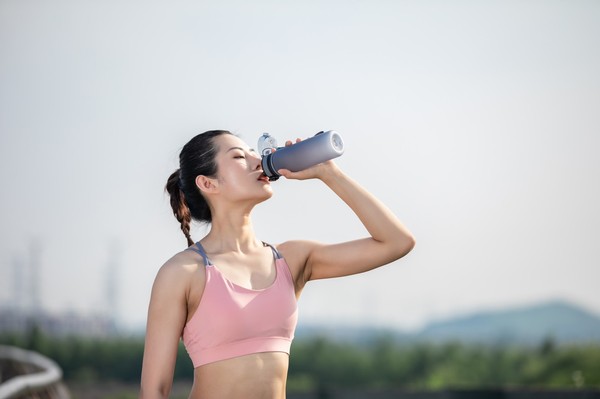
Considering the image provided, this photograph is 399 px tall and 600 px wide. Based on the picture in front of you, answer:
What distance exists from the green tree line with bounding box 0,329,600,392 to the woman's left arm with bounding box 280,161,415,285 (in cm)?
627

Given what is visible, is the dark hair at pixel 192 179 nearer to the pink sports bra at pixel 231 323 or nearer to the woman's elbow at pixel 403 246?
the pink sports bra at pixel 231 323

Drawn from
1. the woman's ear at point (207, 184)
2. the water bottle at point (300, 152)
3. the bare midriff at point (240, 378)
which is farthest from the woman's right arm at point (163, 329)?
the water bottle at point (300, 152)

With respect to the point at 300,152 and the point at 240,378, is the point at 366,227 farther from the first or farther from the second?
the point at 240,378

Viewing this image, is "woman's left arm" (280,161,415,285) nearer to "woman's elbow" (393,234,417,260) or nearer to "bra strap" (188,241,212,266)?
"woman's elbow" (393,234,417,260)

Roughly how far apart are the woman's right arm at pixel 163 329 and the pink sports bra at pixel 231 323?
6 centimetres

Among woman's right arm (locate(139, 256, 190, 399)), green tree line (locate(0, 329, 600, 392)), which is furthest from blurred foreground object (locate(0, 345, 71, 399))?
green tree line (locate(0, 329, 600, 392))

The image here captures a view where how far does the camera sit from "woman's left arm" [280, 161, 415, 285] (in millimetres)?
2516

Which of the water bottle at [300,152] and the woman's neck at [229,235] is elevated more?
the water bottle at [300,152]

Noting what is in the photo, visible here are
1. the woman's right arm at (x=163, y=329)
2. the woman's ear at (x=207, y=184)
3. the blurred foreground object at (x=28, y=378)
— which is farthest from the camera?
the blurred foreground object at (x=28, y=378)

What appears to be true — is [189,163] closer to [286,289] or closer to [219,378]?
[286,289]

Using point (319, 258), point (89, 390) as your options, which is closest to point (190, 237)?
point (319, 258)

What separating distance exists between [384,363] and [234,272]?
29.4 ft

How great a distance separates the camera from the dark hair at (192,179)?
8.39 ft

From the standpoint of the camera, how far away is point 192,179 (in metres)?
2.61
